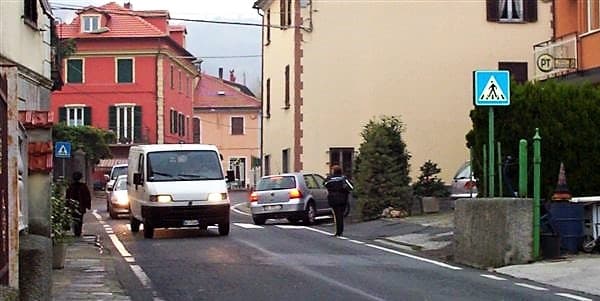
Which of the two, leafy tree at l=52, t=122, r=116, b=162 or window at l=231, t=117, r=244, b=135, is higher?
window at l=231, t=117, r=244, b=135

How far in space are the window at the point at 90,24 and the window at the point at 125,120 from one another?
17.9ft

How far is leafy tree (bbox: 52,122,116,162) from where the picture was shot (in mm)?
60000

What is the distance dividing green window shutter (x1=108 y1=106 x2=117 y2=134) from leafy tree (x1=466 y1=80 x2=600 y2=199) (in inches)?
2070

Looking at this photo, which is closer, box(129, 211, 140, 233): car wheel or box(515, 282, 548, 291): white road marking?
box(515, 282, 548, 291): white road marking

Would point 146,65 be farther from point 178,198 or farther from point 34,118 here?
point 34,118

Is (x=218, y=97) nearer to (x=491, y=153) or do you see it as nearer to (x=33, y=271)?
(x=491, y=153)

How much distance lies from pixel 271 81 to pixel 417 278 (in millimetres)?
32251

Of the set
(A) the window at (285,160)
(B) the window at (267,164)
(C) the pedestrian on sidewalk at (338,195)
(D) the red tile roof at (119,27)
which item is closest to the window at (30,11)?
(C) the pedestrian on sidewalk at (338,195)

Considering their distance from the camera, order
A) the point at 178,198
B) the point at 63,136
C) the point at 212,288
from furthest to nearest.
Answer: the point at 63,136
the point at 178,198
the point at 212,288

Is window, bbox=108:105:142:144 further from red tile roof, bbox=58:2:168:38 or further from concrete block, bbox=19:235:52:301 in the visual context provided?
concrete block, bbox=19:235:52:301

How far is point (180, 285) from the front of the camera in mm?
13977

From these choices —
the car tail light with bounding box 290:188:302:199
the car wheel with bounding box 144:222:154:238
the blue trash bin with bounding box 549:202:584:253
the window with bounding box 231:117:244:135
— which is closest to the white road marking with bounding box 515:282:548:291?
the blue trash bin with bounding box 549:202:584:253

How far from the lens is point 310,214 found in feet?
95.4

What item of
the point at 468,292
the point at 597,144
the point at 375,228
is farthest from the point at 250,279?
the point at 375,228
